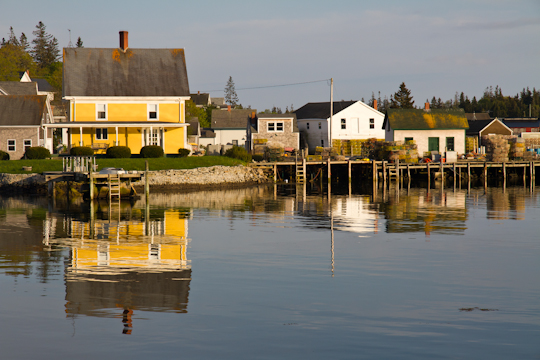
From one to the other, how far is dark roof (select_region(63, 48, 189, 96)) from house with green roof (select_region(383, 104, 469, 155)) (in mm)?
22659

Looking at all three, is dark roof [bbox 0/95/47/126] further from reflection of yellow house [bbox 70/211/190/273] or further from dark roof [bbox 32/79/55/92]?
dark roof [bbox 32/79/55/92]

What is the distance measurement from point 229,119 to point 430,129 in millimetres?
46392

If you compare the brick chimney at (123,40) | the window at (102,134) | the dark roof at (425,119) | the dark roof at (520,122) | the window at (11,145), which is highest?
the brick chimney at (123,40)

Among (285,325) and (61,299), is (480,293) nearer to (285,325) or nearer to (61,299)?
(285,325)

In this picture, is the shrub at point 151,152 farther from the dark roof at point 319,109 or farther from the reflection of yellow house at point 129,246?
the dark roof at point 319,109

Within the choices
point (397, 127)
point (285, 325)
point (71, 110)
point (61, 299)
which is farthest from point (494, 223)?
point (71, 110)

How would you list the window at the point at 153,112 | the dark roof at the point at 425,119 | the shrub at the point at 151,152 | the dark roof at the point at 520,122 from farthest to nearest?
the dark roof at the point at 520,122 < the dark roof at the point at 425,119 < the window at the point at 153,112 < the shrub at the point at 151,152

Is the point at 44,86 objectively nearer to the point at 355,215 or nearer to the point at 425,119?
the point at 425,119

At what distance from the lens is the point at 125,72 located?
55.1 meters

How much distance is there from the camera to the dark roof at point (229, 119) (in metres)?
100

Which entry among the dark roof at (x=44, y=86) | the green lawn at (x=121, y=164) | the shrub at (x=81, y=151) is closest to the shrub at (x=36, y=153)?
the green lawn at (x=121, y=164)

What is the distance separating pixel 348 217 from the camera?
31.8m

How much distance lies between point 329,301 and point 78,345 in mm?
6026

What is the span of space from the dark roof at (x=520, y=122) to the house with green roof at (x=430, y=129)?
128 ft
